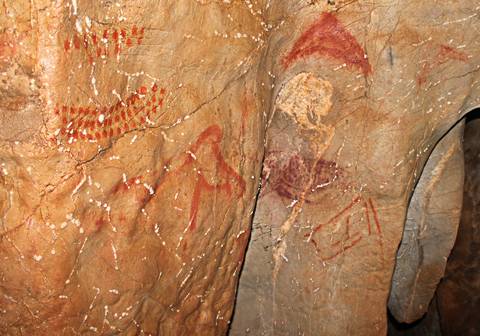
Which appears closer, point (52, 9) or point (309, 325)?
point (52, 9)

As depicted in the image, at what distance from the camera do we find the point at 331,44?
2.36 m

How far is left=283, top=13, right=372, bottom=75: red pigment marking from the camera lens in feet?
7.70

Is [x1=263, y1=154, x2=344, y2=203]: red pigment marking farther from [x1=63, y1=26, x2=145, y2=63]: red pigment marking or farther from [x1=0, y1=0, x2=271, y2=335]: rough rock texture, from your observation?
[x1=63, y1=26, x2=145, y2=63]: red pigment marking

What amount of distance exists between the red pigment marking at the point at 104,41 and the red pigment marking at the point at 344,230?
1.18 metres

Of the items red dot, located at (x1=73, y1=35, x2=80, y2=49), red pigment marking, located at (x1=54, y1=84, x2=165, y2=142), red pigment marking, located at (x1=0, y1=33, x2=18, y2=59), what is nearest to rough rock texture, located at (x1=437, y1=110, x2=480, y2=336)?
red pigment marking, located at (x1=54, y1=84, x2=165, y2=142)

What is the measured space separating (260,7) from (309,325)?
1340 mm

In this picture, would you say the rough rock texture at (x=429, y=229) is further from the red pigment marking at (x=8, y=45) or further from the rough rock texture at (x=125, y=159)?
the red pigment marking at (x=8, y=45)

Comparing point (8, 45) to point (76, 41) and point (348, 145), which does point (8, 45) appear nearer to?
point (76, 41)

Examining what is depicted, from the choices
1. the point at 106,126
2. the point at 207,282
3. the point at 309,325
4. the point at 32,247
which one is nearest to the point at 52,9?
the point at 106,126

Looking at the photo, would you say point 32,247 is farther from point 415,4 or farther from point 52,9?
point 415,4

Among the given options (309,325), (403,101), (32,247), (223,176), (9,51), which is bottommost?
(309,325)

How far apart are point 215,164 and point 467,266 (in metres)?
1.98

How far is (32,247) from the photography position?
65.2 inches

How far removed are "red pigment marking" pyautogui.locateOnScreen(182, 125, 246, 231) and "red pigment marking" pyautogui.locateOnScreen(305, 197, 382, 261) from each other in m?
0.58
